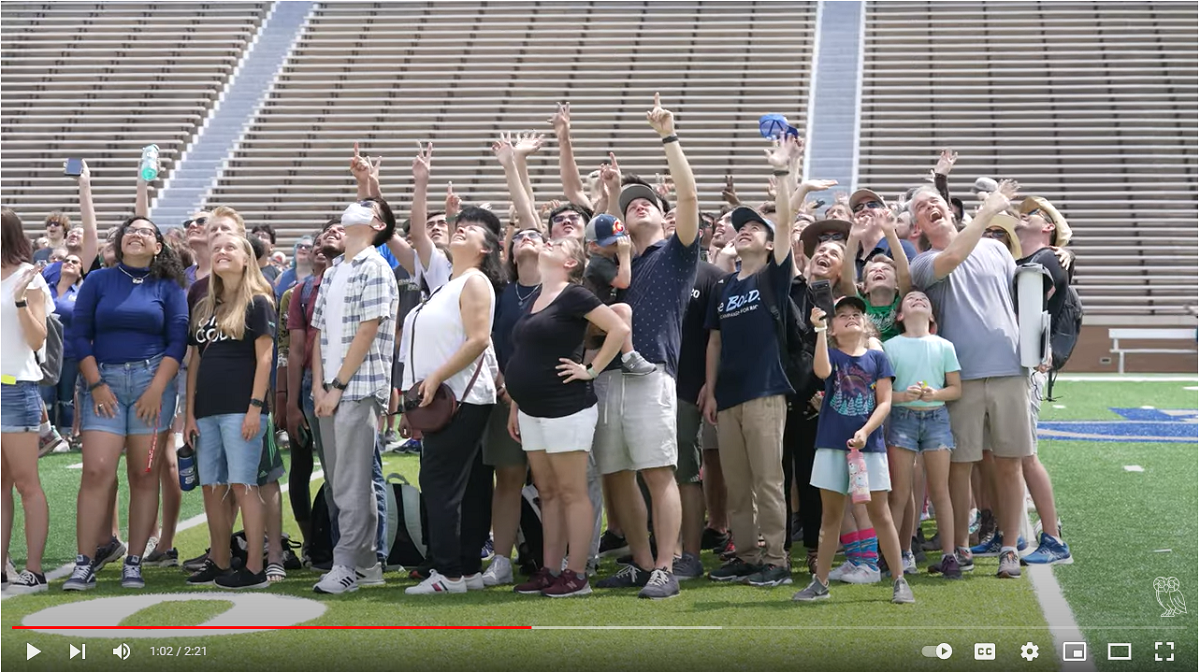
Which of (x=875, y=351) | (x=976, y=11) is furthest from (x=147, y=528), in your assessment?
(x=976, y=11)

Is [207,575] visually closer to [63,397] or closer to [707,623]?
[707,623]

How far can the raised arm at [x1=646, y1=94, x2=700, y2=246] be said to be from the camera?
17.5 ft

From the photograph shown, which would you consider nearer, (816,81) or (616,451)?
(616,451)

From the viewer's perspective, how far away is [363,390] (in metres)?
5.57

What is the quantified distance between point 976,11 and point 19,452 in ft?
81.1

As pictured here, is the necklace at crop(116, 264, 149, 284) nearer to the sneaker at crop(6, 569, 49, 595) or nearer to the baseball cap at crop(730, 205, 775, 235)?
the sneaker at crop(6, 569, 49, 595)

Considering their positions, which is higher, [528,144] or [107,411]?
[528,144]

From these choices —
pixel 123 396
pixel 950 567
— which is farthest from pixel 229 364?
pixel 950 567

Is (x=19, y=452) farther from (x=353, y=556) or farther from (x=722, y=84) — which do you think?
(x=722, y=84)

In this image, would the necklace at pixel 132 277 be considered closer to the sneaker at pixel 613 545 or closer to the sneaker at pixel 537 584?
the sneaker at pixel 537 584

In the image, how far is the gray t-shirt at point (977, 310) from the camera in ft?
19.1

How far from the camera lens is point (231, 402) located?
5.60m

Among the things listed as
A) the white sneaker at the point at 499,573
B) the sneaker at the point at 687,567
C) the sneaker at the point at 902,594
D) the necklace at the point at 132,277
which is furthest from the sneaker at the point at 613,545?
the necklace at the point at 132,277

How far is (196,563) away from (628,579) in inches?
82.1
